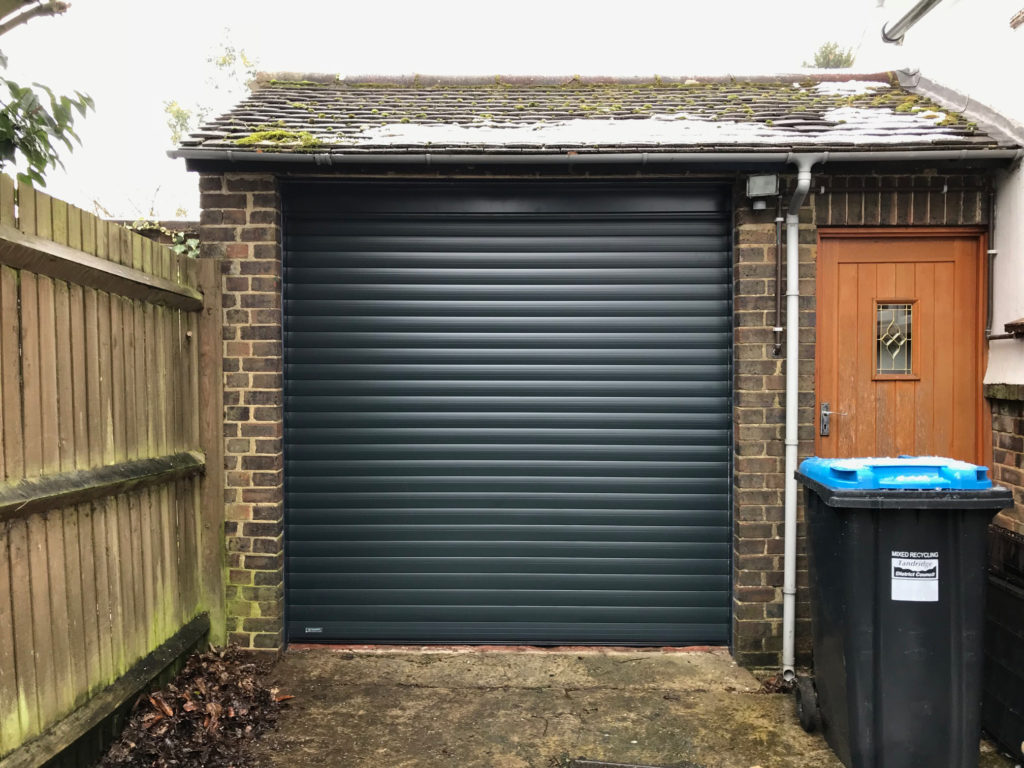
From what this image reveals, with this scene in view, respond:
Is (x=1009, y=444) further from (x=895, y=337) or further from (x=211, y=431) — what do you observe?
(x=211, y=431)

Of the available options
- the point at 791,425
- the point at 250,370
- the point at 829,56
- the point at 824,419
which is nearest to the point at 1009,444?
the point at 824,419

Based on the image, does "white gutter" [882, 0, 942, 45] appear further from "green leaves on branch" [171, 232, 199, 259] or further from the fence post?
"green leaves on branch" [171, 232, 199, 259]

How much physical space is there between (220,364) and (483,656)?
2.52 meters

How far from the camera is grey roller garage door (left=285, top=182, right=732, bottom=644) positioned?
450 centimetres

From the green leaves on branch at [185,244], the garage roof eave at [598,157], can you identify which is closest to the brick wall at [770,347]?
the garage roof eave at [598,157]

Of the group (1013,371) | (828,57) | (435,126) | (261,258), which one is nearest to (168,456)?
(261,258)

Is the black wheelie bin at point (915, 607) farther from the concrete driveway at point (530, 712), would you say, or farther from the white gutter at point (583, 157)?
the white gutter at point (583, 157)

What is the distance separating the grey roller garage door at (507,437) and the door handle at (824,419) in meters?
0.60

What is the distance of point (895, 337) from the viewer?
435 cm

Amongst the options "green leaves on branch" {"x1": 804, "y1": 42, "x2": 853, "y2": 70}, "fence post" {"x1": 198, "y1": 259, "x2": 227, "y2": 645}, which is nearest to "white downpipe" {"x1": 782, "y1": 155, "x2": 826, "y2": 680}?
"fence post" {"x1": 198, "y1": 259, "x2": 227, "y2": 645}

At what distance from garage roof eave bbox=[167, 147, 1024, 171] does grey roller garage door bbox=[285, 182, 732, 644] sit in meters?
0.52

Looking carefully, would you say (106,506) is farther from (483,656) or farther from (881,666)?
(881,666)

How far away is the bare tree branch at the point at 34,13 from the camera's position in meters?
2.80

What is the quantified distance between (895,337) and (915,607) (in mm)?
2011
